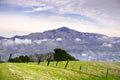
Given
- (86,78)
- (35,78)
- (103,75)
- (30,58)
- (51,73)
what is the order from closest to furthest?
(35,78) → (51,73) → (86,78) → (103,75) → (30,58)

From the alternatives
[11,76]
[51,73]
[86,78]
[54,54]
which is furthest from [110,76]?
[54,54]

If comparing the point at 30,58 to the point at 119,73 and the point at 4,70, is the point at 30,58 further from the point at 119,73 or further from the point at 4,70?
the point at 4,70

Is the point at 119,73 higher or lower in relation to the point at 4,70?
lower

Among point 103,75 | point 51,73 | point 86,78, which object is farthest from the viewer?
point 103,75

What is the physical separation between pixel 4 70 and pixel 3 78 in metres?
6.63

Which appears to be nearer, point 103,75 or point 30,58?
point 103,75

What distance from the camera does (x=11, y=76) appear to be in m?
55.7

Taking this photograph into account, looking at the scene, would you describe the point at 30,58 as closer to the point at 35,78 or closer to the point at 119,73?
the point at 119,73

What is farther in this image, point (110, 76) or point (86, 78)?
point (110, 76)

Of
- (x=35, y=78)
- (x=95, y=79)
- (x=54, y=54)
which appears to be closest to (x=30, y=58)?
(x=54, y=54)

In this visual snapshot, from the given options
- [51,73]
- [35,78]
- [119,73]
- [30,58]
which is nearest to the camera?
[35,78]

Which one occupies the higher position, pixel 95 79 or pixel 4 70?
pixel 4 70

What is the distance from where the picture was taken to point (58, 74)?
254ft

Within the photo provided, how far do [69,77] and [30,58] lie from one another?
303 feet
